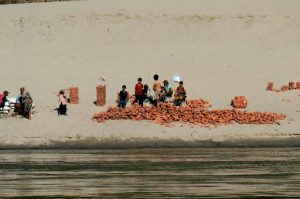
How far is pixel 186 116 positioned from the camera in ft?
110

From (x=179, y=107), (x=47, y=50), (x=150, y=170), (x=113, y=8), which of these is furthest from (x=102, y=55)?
(x=150, y=170)

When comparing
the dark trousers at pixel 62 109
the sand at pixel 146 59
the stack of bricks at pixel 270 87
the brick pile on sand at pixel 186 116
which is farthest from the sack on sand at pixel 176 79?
the dark trousers at pixel 62 109

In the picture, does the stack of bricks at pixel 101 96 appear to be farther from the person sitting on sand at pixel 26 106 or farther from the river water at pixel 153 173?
the river water at pixel 153 173

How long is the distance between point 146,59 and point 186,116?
50.8 feet

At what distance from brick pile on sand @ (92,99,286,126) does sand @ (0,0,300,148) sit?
1.41 feet

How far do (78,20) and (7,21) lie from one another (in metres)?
3.65

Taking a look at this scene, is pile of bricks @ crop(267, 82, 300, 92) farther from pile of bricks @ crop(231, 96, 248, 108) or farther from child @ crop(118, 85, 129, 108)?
child @ crop(118, 85, 129, 108)

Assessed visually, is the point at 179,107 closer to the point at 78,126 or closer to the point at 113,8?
the point at 78,126

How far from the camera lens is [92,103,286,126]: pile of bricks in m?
33.5

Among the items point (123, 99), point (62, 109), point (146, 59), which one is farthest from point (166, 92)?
point (146, 59)

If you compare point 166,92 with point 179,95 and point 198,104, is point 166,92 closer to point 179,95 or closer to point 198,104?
point 198,104

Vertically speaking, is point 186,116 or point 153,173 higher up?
point 186,116

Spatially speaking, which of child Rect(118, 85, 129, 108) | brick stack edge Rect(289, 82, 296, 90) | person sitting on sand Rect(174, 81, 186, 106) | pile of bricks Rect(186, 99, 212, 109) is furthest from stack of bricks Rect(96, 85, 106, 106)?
brick stack edge Rect(289, 82, 296, 90)

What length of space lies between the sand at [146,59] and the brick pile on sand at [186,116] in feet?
1.41
